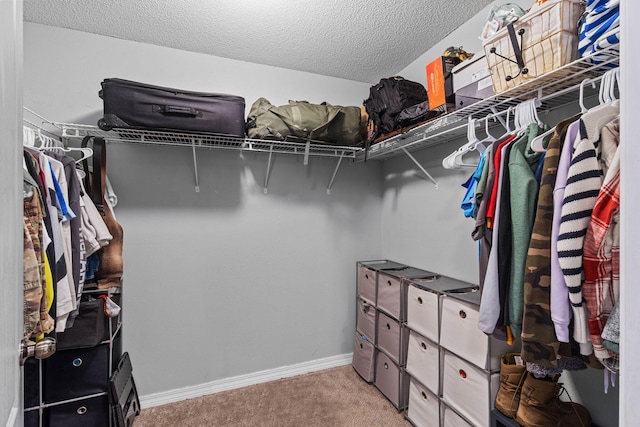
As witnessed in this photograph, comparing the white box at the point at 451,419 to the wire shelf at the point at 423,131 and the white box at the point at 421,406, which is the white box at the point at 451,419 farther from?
the wire shelf at the point at 423,131

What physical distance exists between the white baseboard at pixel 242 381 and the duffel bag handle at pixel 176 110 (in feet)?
6.14

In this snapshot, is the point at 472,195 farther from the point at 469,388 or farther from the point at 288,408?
the point at 288,408

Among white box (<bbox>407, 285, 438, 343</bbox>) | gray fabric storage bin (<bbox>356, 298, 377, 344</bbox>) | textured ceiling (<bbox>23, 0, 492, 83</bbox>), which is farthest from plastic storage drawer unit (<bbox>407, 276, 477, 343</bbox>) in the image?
textured ceiling (<bbox>23, 0, 492, 83</bbox>)

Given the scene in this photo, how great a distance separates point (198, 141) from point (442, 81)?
1.51 m

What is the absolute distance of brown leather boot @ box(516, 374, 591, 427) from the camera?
3.99 feet

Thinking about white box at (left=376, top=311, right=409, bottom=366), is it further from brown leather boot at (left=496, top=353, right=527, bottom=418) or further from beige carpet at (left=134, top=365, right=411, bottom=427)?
brown leather boot at (left=496, top=353, right=527, bottom=418)

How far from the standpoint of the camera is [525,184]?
108 centimetres

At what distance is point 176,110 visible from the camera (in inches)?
70.1

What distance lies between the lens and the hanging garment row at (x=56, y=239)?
3.45 ft

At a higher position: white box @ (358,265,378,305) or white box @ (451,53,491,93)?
white box @ (451,53,491,93)

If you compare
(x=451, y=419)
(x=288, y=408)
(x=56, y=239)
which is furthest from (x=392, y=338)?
(x=56, y=239)

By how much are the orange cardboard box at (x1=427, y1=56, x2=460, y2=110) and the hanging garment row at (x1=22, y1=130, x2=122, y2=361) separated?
1707 millimetres

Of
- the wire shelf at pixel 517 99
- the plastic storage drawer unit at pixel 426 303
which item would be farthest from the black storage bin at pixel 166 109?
the plastic storage drawer unit at pixel 426 303

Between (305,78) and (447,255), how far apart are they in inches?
69.0
